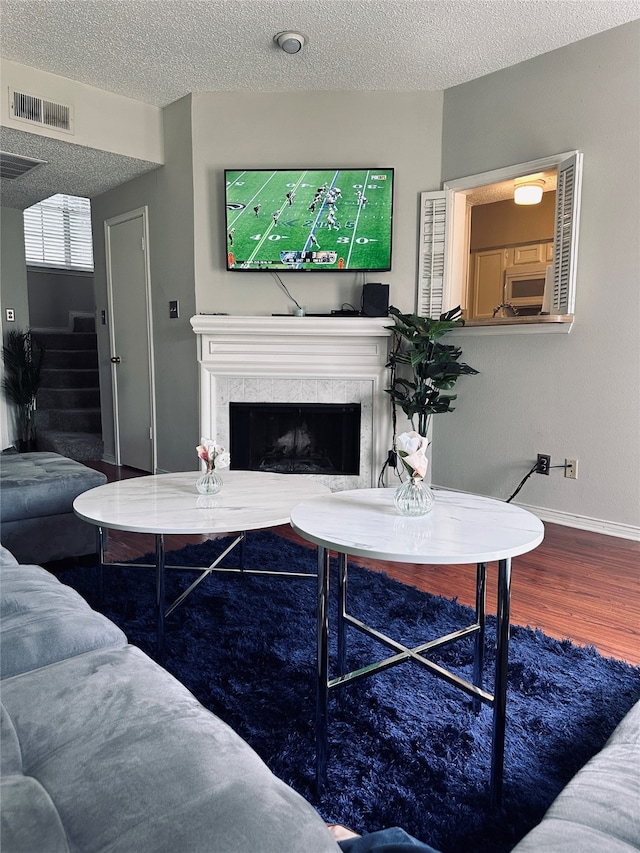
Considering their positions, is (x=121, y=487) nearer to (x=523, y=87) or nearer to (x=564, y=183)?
(x=564, y=183)

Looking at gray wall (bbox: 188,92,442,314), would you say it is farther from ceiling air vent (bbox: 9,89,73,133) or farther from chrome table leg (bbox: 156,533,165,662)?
chrome table leg (bbox: 156,533,165,662)

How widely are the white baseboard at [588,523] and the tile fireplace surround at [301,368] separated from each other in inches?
43.5

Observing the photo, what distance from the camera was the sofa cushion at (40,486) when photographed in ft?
7.74

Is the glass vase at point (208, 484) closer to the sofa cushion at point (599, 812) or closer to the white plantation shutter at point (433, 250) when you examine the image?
the sofa cushion at point (599, 812)

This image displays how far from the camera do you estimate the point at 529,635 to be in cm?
198

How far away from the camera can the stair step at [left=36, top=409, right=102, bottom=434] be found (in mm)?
5871

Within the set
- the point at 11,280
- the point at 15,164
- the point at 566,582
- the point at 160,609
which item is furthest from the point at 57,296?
the point at 566,582

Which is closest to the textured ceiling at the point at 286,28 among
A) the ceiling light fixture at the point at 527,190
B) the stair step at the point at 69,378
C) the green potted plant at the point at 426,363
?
the ceiling light fixture at the point at 527,190

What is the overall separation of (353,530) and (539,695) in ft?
2.51

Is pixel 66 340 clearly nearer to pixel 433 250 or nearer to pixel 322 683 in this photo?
pixel 433 250

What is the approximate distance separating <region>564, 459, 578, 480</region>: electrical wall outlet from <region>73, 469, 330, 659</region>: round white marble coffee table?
178 cm

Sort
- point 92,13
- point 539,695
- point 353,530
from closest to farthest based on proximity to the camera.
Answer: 1. point 353,530
2. point 539,695
3. point 92,13

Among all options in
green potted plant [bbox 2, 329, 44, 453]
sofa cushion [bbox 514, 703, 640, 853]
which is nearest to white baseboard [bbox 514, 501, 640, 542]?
sofa cushion [bbox 514, 703, 640, 853]

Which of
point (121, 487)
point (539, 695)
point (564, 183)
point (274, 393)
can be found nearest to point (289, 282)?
point (274, 393)
